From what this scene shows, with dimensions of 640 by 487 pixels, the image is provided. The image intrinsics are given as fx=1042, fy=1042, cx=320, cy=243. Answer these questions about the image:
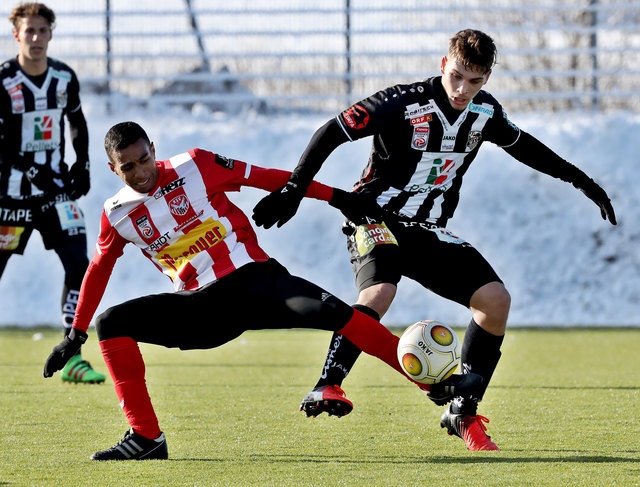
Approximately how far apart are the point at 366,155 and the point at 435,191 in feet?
31.6

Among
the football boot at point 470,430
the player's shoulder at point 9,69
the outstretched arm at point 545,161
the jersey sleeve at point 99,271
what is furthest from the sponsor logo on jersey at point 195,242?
the player's shoulder at point 9,69

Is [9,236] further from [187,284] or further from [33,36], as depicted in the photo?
[187,284]

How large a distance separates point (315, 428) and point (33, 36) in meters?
3.53

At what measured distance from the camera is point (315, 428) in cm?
511

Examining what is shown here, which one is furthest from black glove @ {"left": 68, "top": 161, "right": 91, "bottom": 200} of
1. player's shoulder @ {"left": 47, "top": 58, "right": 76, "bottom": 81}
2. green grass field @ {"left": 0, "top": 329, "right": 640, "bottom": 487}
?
green grass field @ {"left": 0, "top": 329, "right": 640, "bottom": 487}

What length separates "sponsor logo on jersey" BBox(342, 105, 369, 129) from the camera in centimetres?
489

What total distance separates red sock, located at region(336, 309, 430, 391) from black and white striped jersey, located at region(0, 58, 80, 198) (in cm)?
352

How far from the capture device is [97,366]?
8203mm

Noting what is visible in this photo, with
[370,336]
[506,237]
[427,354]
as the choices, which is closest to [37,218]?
[370,336]

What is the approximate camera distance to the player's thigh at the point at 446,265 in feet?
15.9

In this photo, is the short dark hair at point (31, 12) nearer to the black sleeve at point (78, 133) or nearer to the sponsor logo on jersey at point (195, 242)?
the black sleeve at point (78, 133)

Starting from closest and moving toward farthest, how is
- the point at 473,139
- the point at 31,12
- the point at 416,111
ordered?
the point at 416,111
the point at 473,139
the point at 31,12

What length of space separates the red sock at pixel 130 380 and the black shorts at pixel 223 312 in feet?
0.15

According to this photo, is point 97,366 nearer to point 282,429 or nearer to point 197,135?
point 282,429
